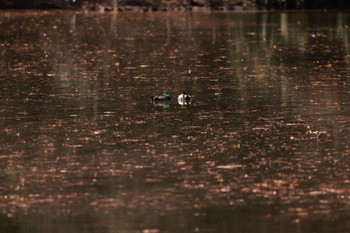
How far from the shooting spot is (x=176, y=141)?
1998cm

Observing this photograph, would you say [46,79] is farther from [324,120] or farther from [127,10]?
[127,10]

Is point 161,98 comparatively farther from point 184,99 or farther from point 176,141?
point 176,141

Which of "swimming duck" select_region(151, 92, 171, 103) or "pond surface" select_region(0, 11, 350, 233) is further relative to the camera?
"swimming duck" select_region(151, 92, 171, 103)

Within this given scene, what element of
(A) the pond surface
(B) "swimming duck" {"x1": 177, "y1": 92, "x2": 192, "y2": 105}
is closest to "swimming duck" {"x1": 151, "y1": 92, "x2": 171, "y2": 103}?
(A) the pond surface

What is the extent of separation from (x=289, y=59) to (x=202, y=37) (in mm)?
11084

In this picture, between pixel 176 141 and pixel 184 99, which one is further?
pixel 184 99

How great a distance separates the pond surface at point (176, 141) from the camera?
15.1 metres

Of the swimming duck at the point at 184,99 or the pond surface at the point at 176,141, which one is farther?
the swimming duck at the point at 184,99

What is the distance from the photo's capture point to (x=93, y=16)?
6531cm

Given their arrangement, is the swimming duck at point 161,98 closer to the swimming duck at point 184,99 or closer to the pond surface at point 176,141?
the pond surface at point 176,141

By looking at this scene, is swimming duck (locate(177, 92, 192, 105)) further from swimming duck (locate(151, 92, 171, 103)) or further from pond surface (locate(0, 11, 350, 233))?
swimming duck (locate(151, 92, 171, 103))

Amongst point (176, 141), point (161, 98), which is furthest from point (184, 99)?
point (176, 141)

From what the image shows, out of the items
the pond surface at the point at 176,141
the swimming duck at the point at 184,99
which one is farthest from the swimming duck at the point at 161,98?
the swimming duck at the point at 184,99

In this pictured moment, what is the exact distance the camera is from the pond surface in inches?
595
